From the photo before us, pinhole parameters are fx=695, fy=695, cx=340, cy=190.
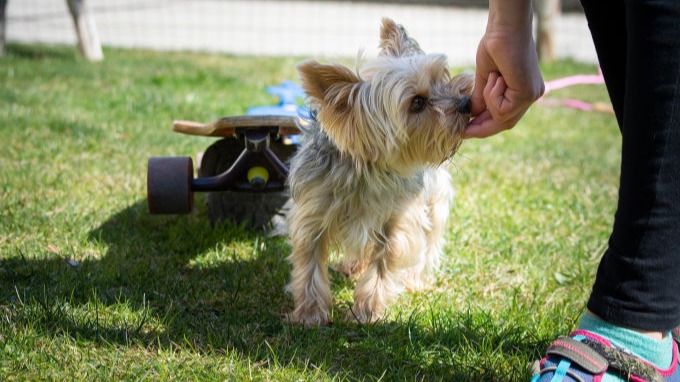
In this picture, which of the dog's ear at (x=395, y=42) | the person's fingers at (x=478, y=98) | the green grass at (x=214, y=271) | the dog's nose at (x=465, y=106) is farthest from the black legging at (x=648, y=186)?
the dog's ear at (x=395, y=42)

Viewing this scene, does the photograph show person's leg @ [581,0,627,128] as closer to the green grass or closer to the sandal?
the sandal

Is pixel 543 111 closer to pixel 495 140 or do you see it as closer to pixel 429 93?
pixel 495 140

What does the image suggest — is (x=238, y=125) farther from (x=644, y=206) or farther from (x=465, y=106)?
(x=644, y=206)

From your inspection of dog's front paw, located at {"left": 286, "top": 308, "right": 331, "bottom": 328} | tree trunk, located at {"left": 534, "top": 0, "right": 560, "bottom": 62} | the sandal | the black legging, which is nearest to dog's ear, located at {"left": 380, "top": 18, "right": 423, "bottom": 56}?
dog's front paw, located at {"left": 286, "top": 308, "right": 331, "bottom": 328}

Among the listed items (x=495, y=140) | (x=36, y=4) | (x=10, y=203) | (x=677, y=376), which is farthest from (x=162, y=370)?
(x=36, y=4)

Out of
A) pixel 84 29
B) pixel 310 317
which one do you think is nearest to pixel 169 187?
pixel 310 317

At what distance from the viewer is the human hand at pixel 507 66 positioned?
6.54 feet

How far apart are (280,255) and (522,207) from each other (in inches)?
67.7

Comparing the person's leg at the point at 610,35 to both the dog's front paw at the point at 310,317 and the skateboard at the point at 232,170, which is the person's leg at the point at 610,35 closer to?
the dog's front paw at the point at 310,317

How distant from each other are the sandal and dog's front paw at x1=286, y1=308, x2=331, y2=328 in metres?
0.97

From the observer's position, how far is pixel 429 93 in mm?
2682

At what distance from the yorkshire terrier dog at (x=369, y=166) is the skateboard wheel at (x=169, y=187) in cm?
54

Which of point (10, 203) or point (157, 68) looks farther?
point (157, 68)

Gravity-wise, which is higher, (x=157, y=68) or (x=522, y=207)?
(x=157, y=68)
